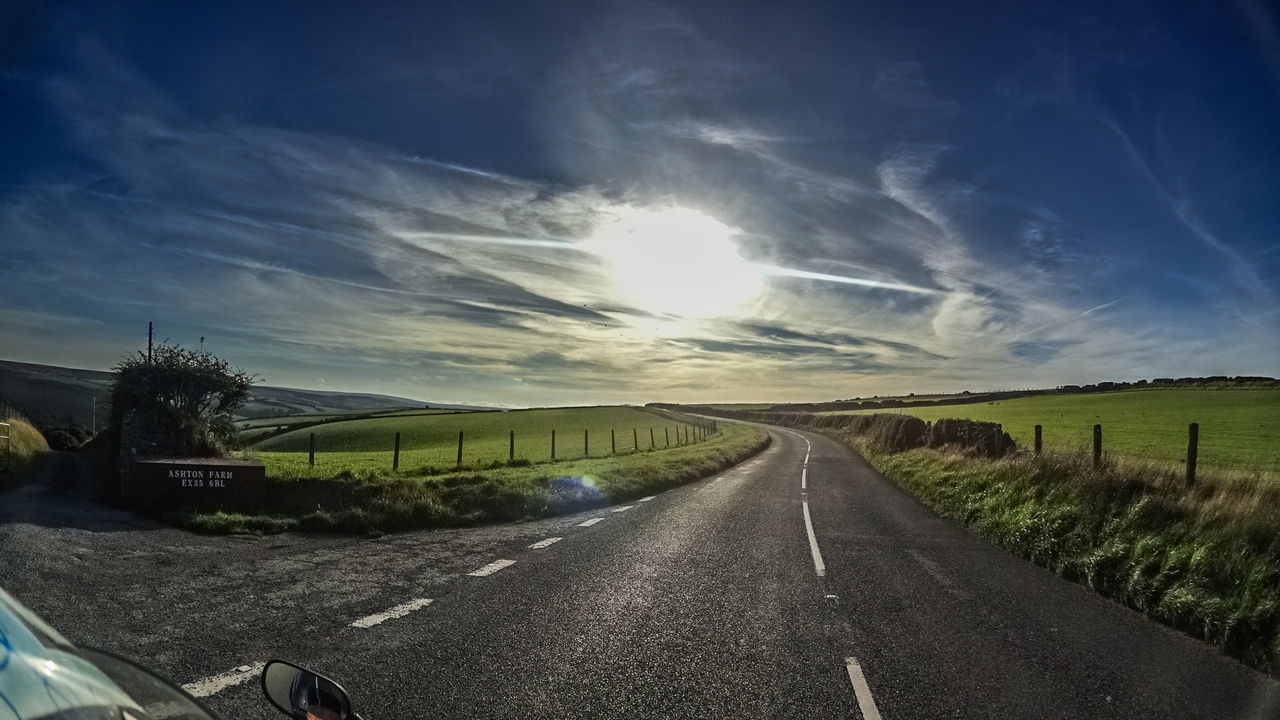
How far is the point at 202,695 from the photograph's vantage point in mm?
4629

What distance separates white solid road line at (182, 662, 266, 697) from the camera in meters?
4.72

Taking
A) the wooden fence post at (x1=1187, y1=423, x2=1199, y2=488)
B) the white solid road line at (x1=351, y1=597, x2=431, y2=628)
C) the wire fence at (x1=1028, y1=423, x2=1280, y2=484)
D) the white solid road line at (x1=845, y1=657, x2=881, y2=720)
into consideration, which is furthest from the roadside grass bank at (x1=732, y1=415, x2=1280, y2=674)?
the white solid road line at (x1=351, y1=597, x2=431, y2=628)

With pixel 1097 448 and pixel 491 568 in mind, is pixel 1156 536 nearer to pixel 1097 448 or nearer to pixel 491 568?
pixel 1097 448

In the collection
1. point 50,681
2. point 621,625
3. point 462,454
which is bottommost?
point 462,454

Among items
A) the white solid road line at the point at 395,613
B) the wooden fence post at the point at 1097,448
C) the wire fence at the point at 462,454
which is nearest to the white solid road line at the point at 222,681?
the white solid road line at the point at 395,613

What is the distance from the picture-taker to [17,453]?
1878cm

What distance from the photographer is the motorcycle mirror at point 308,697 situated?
1848 millimetres

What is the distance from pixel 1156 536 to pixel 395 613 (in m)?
9.95

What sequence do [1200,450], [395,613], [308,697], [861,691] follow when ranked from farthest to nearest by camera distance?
[1200,450] < [395,613] < [861,691] < [308,697]

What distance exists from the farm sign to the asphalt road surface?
1914 mm

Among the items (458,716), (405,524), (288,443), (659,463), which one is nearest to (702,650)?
(458,716)

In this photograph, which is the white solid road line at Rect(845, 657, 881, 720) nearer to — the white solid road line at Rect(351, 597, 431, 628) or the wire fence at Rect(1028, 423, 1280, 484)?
the white solid road line at Rect(351, 597, 431, 628)

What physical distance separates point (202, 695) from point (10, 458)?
64.2 feet

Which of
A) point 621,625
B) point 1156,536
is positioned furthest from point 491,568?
point 1156,536
